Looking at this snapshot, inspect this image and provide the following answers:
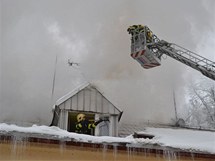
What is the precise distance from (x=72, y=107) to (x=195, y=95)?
15.5m

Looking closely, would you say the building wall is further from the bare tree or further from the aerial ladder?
the bare tree

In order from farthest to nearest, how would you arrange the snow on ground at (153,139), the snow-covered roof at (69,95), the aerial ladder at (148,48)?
the aerial ladder at (148,48), the snow-covered roof at (69,95), the snow on ground at (153,139)

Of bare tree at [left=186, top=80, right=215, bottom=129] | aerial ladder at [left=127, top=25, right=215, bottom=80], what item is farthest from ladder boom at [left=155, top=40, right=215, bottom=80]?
bare tree at [left=186, top=80, right=215, bottom=129]

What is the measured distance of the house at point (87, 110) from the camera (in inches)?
299

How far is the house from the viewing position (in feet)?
25.0

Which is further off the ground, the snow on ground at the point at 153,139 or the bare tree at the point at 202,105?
the bare tree at the point at 202,105

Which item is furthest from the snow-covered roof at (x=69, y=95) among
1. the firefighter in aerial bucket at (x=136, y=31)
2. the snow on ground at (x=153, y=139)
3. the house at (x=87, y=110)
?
the firefighter in aerial bucket at (x=136, y=31)

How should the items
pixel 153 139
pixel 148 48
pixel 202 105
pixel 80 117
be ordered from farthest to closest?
pixel 202 105
pixel 148 48
pixel 80 117
pixel 153 139

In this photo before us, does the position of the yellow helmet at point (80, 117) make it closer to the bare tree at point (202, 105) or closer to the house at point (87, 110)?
the house at point (87, 110)

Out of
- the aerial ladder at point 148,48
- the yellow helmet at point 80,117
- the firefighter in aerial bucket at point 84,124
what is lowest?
the firefighter in aerial bucket at point 84,124

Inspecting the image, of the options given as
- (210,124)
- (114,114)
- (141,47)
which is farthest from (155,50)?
(210,124)

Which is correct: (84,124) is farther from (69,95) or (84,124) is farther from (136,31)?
(136,31)

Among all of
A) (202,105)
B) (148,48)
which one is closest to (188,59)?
(148,48)

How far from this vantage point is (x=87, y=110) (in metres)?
7.70
